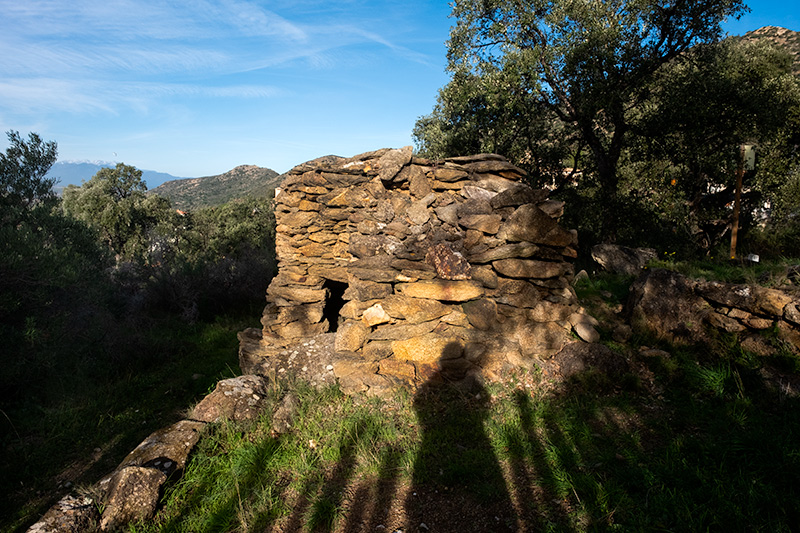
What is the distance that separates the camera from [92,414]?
6.25 metres

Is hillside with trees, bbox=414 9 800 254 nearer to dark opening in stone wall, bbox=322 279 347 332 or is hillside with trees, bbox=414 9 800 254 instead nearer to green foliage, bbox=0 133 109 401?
dark opening in stone wall, bbox=322 279 347 332

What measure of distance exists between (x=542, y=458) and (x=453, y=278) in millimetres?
2180

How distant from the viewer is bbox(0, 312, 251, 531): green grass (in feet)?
14.8

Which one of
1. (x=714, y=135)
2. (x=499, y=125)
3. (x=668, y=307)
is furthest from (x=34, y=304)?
(x=714, y=135)

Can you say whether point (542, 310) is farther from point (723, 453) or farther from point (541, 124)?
point (541, 124)

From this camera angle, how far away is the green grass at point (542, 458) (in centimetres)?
263

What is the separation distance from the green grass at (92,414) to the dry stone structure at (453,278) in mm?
2105

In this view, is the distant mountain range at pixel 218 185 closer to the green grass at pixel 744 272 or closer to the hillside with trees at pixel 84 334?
the hillside with trees at pixel 84 334

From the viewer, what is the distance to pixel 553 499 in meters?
2.85

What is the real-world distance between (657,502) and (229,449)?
11.6ft

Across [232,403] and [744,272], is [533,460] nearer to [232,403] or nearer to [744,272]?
[232,403]

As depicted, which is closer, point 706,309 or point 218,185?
point 706,309

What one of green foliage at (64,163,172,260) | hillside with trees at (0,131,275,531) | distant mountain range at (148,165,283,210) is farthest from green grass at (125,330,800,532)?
distant mountain range at (148,165,283,210)

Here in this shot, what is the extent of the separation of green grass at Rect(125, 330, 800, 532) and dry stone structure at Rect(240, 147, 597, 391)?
46 cm
